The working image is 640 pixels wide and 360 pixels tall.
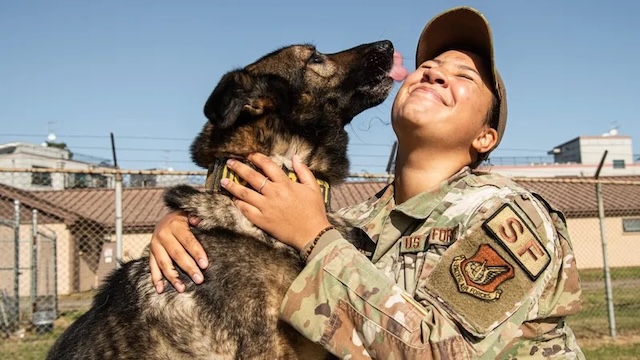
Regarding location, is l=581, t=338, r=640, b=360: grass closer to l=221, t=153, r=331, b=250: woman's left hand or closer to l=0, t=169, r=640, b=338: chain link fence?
l=0, t=169, r=640, b=338: chain link fence

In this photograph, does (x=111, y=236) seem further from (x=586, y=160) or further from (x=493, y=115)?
(x=586, y=160)

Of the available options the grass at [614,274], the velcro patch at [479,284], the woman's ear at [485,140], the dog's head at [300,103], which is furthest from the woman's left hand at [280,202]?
the grass at [614,274]

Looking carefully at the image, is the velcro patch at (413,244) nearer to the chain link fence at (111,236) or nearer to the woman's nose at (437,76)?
the woman's nose at (437,76)

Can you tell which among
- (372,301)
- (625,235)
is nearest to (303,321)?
(372,301)

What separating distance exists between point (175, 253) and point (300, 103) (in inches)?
39.5

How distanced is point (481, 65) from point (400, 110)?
45 cm

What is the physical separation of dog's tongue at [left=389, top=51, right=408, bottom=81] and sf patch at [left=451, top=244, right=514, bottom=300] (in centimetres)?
141

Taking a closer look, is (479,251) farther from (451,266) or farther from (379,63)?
(379,63)

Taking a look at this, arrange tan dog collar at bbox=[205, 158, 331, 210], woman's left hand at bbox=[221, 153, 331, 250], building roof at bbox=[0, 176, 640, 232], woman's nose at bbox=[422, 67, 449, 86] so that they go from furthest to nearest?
1. building roof at bbox=[0, 176, 640, 232]
2. tan dog collar at bbox=[205, 158, 331, 210]
3. woman's nose at bbox=[422, 67, 449, 86]
4. woman's left hand at bbox=[221, 153, 331, 250]

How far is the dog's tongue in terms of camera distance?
3107mm

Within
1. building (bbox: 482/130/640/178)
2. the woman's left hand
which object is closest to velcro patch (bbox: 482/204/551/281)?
the woman's left hand

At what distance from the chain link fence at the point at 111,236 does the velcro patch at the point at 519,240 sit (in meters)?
1.47

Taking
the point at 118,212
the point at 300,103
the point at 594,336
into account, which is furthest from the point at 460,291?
the point at 594,336

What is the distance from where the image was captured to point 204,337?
7.72ft
